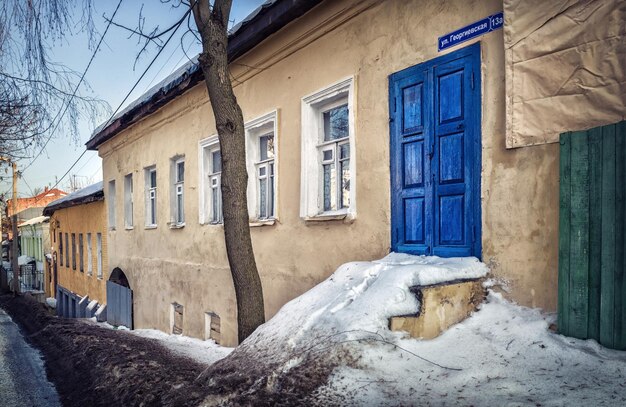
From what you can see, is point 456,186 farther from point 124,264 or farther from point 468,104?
point 124,264

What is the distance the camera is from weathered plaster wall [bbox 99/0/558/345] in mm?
4086

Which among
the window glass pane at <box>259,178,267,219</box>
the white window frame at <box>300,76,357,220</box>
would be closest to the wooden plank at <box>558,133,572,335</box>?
the white window frame at <box>300,76,357,220</box>

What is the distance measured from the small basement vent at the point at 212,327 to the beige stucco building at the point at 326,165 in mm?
42

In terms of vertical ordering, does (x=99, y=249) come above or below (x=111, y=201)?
below

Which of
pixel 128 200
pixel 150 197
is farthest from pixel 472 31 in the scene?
pixel 128 200

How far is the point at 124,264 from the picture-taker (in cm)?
1402

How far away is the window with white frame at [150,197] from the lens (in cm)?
1262

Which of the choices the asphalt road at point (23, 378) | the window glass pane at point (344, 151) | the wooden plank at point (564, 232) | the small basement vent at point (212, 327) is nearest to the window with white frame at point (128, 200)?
the asphalt road at point (23, 378)

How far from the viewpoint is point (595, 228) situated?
11.3ft

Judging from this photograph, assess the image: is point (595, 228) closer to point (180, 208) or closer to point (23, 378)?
point (23, 378)

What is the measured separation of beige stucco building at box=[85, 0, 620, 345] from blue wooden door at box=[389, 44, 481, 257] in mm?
32

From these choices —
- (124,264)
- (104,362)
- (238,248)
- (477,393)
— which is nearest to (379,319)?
(477,393)

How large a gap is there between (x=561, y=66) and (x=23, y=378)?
7.84 meters

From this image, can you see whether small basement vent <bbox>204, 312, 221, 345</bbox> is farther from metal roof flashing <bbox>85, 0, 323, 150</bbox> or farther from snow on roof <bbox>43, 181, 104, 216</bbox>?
snow on roof <bbox>43, 181, 104, 216</bbox>
